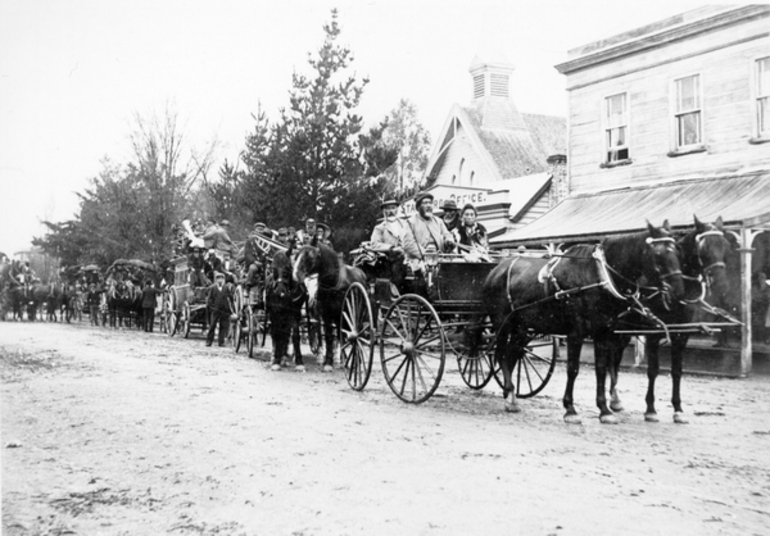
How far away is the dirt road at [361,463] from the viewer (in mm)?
4602

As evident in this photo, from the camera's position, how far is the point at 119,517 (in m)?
4.60

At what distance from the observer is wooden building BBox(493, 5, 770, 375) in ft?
43.3

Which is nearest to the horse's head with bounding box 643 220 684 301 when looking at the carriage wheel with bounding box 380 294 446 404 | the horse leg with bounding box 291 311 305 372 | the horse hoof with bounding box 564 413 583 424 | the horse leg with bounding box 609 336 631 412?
the horse leg with bounding box 609 336 631 412

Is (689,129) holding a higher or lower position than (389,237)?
higher

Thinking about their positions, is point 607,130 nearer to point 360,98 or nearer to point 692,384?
point 360,98

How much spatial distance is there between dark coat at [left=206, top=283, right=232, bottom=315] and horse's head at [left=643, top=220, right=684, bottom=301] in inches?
492

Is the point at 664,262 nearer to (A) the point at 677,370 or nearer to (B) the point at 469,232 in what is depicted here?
(A) the point at 677,370

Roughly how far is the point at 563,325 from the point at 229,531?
5.11 metres

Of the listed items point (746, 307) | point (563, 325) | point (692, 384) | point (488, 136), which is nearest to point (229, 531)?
point (563, 325)

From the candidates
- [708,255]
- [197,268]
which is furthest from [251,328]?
[708,255]

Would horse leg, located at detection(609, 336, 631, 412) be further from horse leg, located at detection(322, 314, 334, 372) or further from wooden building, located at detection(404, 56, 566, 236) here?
wooden building, located at detection(404, 56, 566, 236)

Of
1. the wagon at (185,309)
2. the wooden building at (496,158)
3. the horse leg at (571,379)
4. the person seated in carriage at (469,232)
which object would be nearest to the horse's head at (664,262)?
the horse leg at (571,379)

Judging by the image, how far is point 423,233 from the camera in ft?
33.3

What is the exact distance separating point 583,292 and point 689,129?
8.51m
